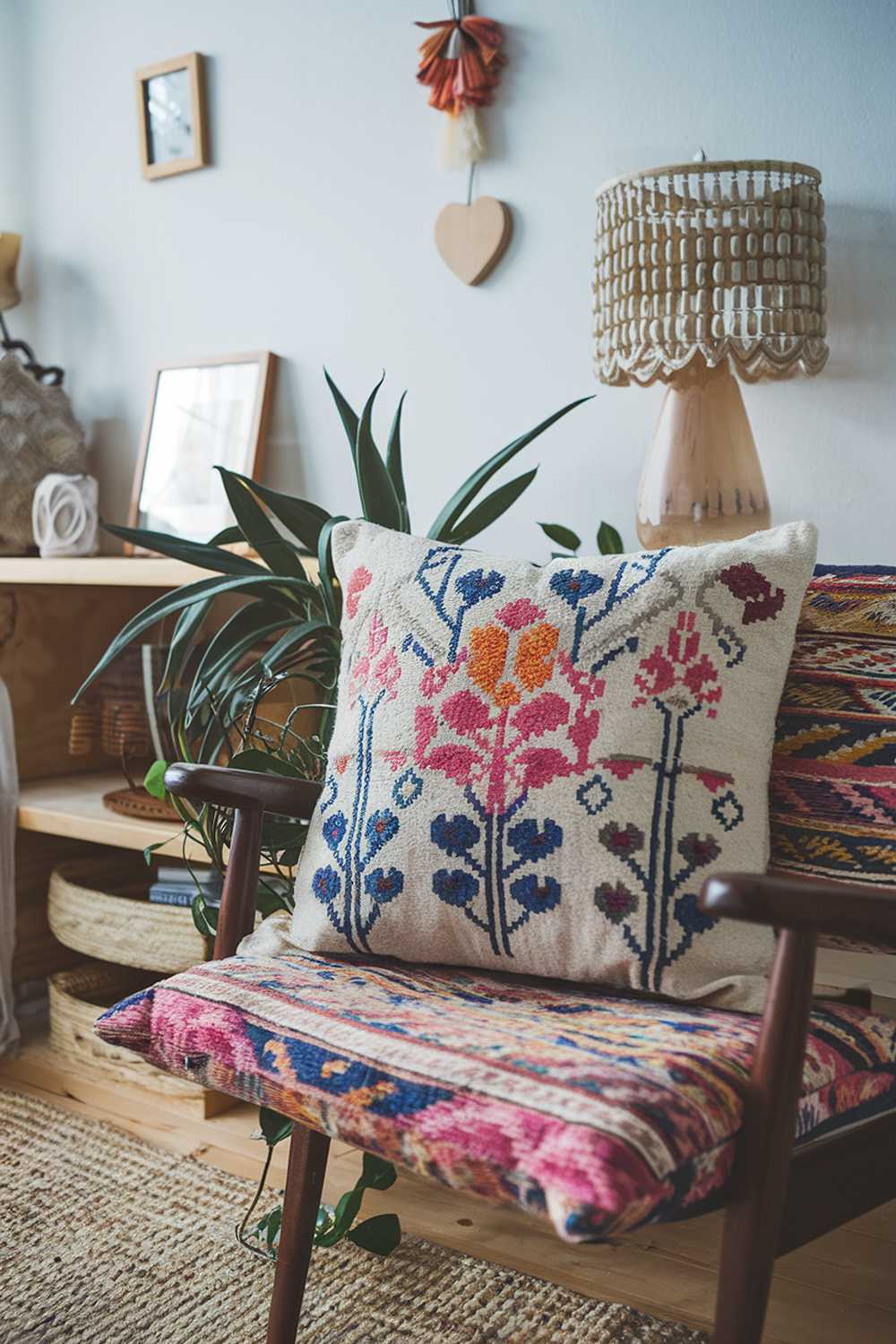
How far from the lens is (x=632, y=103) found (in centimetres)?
182

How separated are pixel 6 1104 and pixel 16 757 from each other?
630 mm

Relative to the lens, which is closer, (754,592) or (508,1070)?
(508,1070)

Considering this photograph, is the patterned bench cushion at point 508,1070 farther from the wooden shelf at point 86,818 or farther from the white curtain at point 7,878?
the white curtain at point 7,878

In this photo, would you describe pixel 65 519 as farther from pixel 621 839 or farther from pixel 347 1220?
pixel 621 839

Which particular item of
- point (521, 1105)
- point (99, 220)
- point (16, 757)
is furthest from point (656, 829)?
point (99, 220)

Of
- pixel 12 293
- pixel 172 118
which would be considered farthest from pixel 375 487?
pixel 12 293

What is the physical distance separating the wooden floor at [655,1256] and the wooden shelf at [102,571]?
0.82 metres

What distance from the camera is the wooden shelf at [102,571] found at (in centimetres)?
197

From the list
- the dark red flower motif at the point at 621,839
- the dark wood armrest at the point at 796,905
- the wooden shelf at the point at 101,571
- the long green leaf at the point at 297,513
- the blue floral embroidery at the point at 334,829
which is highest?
the long green leaf at the point at 297,513

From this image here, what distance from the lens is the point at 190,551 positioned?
1.60 metres

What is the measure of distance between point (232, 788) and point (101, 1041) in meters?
0.85

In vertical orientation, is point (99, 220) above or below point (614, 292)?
above

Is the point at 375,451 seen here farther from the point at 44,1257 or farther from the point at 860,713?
the point at 44,1257

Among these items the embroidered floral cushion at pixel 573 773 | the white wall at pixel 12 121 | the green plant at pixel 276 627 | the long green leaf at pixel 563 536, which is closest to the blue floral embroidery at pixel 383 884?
the embroidered floral cushion at pixel 573 773
